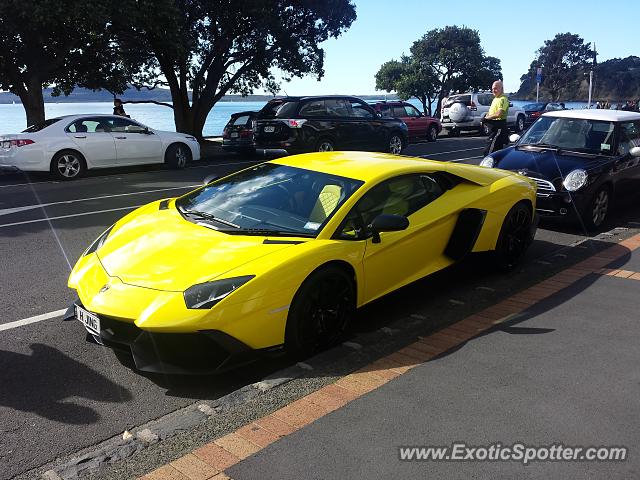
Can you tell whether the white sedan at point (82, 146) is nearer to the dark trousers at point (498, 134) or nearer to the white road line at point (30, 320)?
the dark trousers at point (498, 134)

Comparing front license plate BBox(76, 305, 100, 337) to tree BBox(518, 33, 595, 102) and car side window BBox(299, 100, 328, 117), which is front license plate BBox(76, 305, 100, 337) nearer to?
car side window BBox(299, 100, 328, 117)

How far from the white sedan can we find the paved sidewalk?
431 inches

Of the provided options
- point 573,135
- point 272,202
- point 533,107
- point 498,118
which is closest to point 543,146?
point 573,135

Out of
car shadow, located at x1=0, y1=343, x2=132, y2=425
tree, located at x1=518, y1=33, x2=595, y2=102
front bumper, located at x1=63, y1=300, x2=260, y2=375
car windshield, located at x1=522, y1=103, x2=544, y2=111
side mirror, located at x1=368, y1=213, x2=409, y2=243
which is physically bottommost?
car shadow, located at x1=0, y1=343, x2=132, y2=425

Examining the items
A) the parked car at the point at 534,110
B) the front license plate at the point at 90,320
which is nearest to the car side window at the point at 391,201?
the front license plate at the point at 90,320

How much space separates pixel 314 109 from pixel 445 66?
2668 cm

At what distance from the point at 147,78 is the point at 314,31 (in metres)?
6.68

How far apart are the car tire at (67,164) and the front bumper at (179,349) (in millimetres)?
10462

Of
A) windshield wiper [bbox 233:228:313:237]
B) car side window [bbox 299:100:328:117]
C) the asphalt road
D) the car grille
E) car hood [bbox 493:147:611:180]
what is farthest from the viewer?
car side window [bbox 299:100:328:117]

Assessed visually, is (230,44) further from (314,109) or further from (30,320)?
(30,320)

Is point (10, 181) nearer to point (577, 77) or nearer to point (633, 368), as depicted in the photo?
point (633, 368)

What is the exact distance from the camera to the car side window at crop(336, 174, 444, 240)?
407cm

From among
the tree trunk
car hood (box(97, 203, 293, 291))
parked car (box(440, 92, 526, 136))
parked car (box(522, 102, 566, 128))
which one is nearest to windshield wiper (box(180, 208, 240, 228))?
car hood (box(97, 203, 293, 291))

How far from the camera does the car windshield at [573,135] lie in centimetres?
810
